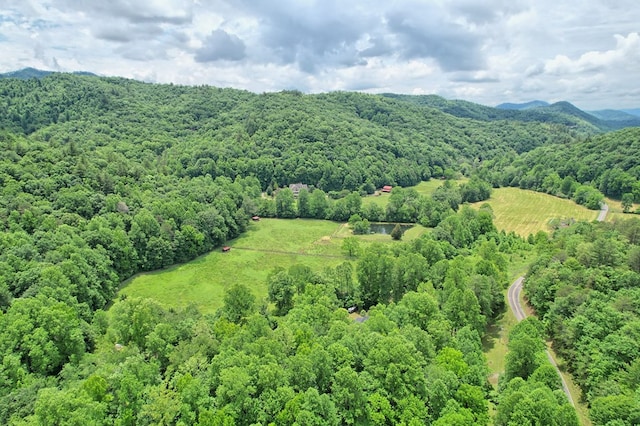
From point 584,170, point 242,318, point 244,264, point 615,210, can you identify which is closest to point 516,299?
point 242,318

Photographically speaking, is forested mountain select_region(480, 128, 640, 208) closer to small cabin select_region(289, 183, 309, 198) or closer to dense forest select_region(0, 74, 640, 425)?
dense forest select_region(0, 74, 640, 425)

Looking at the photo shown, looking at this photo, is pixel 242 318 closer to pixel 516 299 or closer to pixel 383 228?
pixel 516 299

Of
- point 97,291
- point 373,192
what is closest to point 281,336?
point 97,291

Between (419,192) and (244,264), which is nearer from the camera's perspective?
(244,264)

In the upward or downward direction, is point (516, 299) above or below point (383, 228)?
above

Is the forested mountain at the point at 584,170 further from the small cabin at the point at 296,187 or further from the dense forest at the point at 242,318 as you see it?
the small cabin at the point at 296,187

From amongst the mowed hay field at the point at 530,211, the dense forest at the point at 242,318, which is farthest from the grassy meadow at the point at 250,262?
the mowed hay field at the point at 530,211
